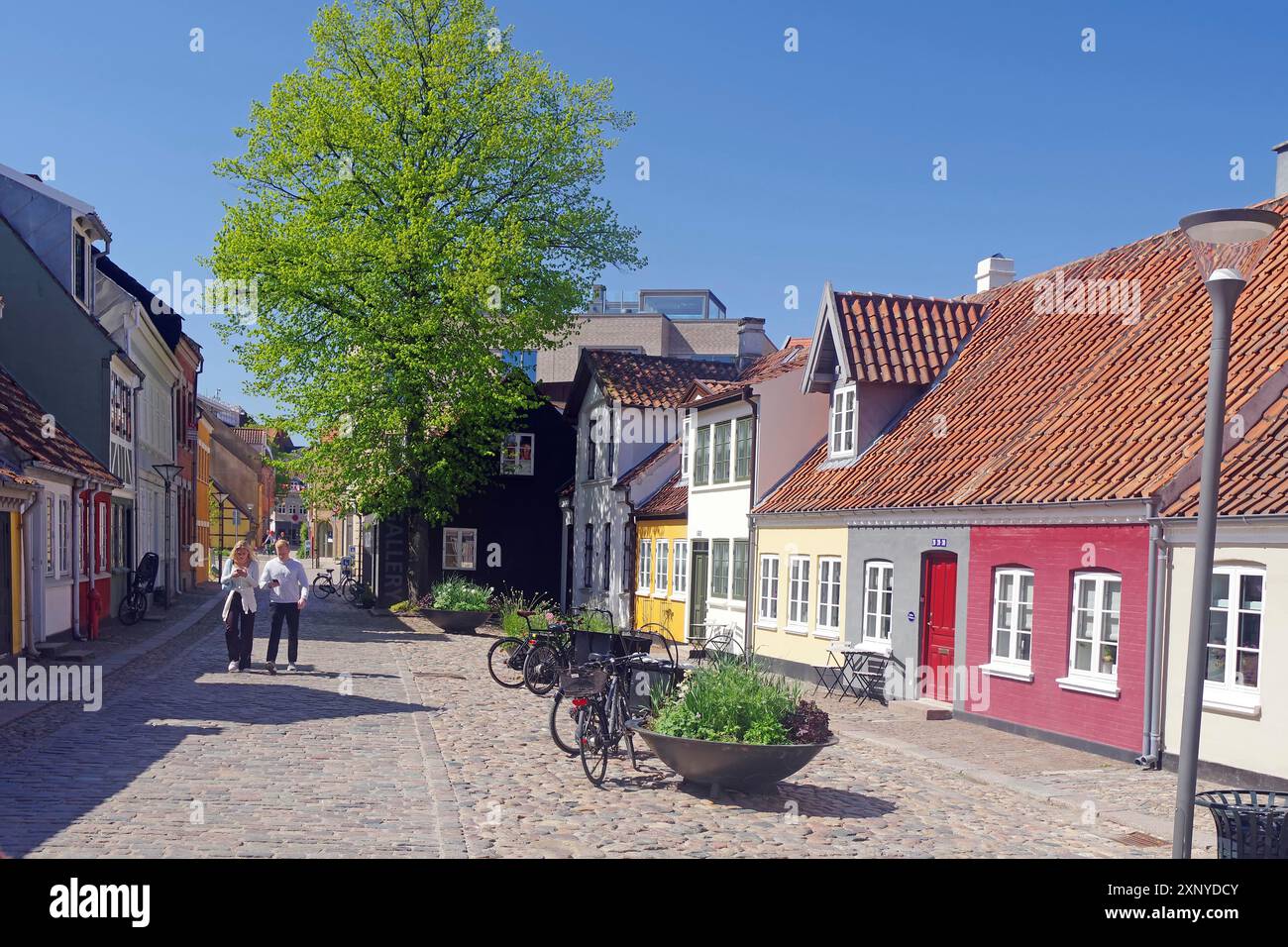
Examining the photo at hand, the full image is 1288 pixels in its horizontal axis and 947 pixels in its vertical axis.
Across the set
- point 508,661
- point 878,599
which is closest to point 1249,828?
point 878,599

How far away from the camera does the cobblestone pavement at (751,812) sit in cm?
851

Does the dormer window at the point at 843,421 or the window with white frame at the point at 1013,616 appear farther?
the dormer window at the point at 843,421

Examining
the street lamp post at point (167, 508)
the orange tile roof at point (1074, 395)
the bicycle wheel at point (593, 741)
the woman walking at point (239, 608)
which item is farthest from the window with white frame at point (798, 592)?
the street lamp post at point (167, 508)

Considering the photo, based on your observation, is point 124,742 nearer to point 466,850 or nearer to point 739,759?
point 466,850

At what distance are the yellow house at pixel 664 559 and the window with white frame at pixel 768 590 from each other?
14.4ft

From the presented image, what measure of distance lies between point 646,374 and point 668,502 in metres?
5.08

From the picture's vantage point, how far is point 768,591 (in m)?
22.9

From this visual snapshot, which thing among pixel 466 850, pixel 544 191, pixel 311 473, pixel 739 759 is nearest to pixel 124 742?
pixel 466 850

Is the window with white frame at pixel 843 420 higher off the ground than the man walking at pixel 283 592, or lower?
higher

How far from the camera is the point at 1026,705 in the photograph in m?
15.0

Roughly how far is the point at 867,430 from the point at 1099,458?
6.76 meters

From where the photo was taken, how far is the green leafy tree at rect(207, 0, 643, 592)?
1123 inches

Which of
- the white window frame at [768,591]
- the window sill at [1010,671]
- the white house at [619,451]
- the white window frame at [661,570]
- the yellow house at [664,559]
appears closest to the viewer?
the window sill at [1010,671]

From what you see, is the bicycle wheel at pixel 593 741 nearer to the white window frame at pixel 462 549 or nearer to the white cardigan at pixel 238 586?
the white cardigan at pixel 238 586
